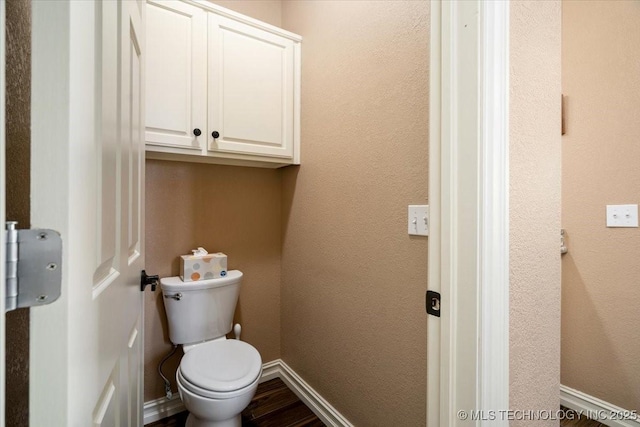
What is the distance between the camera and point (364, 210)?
131 cm

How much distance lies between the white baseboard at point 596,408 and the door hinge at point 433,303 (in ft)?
5.40

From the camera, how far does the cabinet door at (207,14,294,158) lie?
1.53 metres

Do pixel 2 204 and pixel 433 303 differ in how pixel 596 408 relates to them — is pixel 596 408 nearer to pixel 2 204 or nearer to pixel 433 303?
pixel 433 303

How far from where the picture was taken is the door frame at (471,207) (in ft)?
2.16

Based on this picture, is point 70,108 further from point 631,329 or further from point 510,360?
point 631,329

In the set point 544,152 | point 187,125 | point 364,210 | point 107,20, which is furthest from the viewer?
point 187,125

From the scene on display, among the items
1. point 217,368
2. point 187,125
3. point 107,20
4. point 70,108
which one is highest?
point 187,125

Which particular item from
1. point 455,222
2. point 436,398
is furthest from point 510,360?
point 455,222

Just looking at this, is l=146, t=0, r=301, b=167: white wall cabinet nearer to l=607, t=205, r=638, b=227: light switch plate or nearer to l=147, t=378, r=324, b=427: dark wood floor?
l=147, t=378, r=324, b=427: dark wood floor

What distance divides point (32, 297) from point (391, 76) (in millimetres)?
1225

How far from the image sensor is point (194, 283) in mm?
1551

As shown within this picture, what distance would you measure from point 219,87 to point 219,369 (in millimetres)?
1384

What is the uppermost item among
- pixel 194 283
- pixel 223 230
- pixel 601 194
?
pixel 601 194

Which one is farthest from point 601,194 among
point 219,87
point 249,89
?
point 219,87
